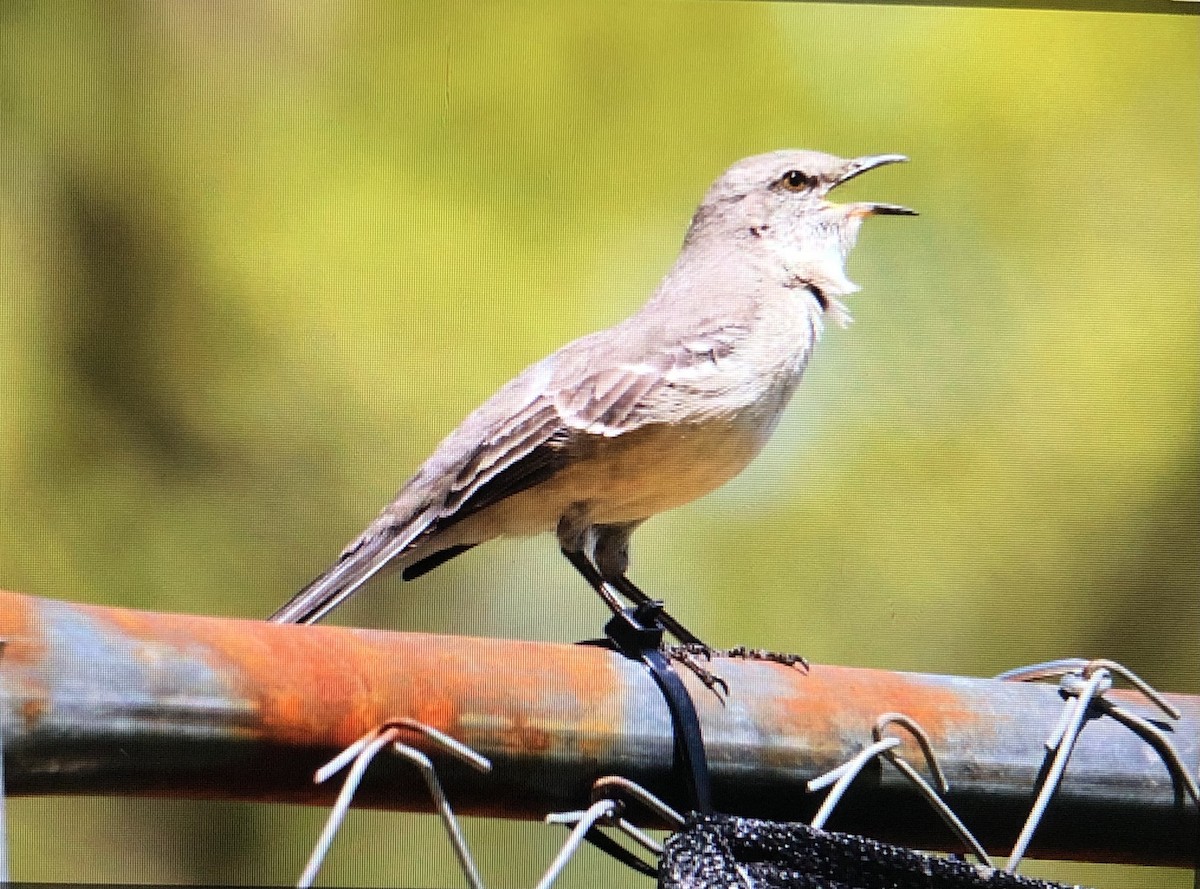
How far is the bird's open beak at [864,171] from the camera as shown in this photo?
212 cm

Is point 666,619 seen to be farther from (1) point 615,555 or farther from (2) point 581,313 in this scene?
(2) point 581,313

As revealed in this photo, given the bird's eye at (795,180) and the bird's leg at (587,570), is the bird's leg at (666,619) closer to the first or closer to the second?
the bird's leg at (587,570)

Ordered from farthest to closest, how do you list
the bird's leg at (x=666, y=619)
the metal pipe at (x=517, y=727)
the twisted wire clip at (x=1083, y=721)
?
1. the bird's leg at (x=666, y=619)
2. the twisted wire clip at (x=1083, y=721)
3. the metal pipe at (x=517, y=727)

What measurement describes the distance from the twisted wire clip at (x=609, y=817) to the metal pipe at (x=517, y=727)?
11 millimetres

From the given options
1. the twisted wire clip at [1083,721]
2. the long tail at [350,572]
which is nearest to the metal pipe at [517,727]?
the twisted wire clip at [1083,721]

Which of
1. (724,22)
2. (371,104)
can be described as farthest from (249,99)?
(724,22)

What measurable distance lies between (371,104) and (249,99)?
0.19 metres

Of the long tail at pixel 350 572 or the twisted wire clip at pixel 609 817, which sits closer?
the twisted wire clip at pixel 609 817

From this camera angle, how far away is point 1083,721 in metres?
1.08

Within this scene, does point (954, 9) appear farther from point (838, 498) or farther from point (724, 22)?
point (838, 498)

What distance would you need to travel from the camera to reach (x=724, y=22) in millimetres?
2195

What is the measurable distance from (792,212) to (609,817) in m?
1.51

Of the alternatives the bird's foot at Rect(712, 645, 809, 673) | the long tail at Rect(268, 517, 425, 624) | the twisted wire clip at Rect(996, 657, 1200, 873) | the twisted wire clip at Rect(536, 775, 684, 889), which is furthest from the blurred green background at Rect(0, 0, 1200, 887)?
the twisted wire clip at Rect(536, 775, 684, 889)

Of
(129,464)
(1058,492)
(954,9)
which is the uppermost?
(954,9)
